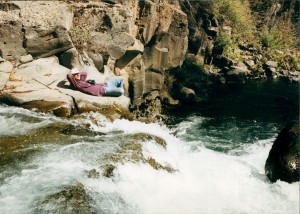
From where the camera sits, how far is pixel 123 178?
9.13m

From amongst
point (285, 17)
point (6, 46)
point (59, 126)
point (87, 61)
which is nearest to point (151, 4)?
point (87, 61)

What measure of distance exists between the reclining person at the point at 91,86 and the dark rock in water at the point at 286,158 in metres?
7.15

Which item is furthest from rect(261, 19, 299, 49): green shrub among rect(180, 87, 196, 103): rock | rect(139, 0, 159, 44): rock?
rect(139, 0, 159, 44): rock

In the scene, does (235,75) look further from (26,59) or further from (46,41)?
(26,59)

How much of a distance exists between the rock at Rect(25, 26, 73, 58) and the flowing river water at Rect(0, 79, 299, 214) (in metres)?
4.32

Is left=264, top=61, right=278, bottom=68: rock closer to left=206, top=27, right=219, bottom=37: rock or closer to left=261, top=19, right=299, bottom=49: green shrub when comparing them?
left=261, top=19, right=299, bottom=49: green shrub

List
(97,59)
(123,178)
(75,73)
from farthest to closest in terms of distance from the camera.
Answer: (97,59) < (75,73) < (123,178)

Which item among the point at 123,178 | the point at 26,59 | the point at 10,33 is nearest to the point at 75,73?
the point at 26,59

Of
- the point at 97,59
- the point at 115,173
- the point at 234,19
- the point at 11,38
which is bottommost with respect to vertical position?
the point at 115,173

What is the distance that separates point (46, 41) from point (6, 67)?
94.6 inches

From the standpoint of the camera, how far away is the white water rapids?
316 inches

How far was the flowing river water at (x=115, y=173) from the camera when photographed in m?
7.91

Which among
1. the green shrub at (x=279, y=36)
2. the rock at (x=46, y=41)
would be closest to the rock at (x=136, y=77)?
the rock at (x=46, y=41)

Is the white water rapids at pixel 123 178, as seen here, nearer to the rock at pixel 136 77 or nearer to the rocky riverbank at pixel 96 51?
the rocky riverbank at pixel 96 51
